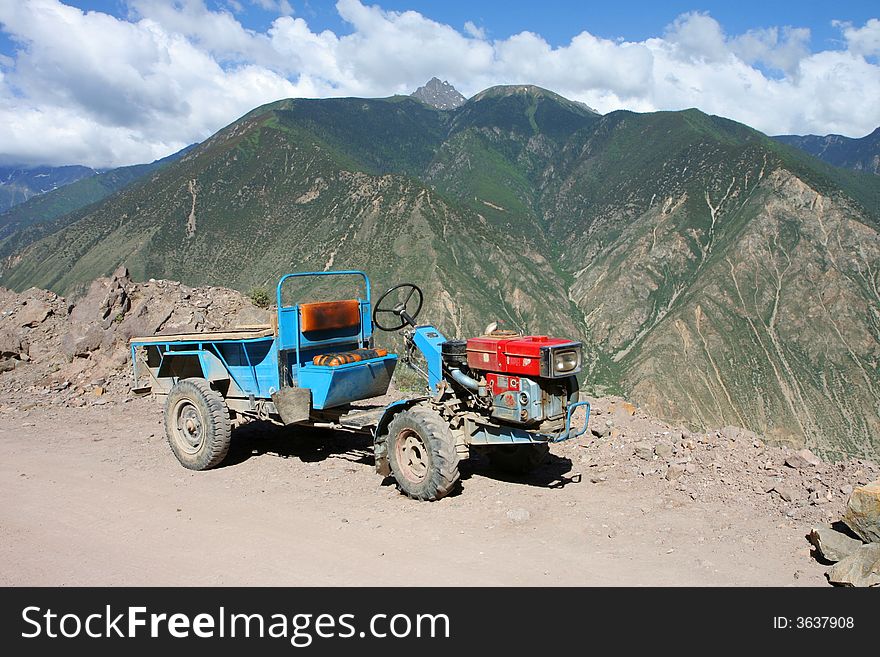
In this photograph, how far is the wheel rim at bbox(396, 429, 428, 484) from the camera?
738cm

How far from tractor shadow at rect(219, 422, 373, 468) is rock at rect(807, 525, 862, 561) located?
5.17 m

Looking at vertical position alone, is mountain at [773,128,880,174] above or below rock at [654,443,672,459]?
above

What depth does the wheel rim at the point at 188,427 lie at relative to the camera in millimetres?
8984

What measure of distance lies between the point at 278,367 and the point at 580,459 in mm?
4001

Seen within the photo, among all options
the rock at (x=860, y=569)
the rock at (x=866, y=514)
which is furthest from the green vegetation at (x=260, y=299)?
the rock at (x=860, y=569)

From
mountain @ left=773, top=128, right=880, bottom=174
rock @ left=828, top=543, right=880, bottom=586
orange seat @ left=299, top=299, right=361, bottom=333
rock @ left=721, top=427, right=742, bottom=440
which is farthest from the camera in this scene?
mountain @ left=773, top=128, right=880, bottom=174

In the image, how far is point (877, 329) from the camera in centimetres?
6638

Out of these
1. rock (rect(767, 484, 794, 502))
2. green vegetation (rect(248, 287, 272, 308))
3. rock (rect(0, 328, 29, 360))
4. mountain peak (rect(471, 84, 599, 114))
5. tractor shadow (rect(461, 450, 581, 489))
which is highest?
mountain peak (rect(471, 84, 599, 114))

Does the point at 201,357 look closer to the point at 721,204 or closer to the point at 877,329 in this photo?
the point at 877,329

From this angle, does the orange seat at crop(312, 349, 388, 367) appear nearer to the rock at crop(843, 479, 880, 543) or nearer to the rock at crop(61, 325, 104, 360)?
the rock at crop(843, 479, 880, 543)

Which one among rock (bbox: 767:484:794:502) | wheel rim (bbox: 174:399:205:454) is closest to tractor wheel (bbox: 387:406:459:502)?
wheel rim (bbox: 174:399:205:454)

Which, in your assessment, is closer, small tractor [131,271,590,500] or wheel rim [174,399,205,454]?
small tractor [131,271,590,500]

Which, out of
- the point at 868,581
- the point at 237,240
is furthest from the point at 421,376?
the point at 237,240

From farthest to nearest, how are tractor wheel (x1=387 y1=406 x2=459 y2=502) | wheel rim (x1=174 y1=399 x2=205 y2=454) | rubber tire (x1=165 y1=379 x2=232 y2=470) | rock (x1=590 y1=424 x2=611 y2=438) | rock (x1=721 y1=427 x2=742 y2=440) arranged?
wheel rim (x1=174 y1=399 x2=205 y2=454) → rock (x1=590 y1=424 x2=611 y2=438) → rubber tire (x1=165 y1=379 x2=232 y2=470) → rock (x1=721 y1=427 x2=742 y2=440) → tractor wheel (x1=387 y1=406 x2=459 y2=502)
